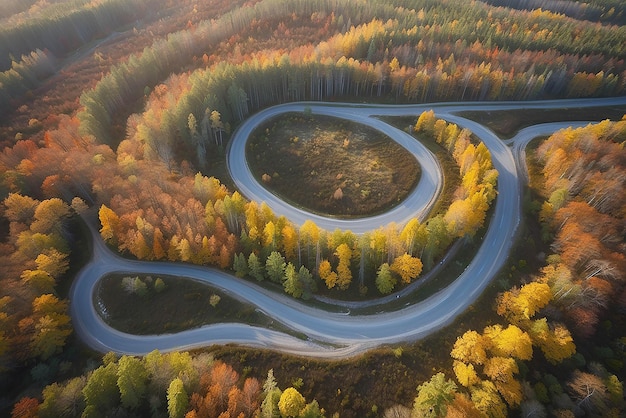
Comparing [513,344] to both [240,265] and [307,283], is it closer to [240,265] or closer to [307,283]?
[307,283]

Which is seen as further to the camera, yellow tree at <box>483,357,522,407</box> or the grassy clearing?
the grassy clearing

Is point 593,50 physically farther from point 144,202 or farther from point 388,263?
point 144,202

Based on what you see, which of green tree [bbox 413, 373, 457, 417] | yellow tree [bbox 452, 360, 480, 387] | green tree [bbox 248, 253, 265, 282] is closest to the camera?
green tree [bbox 413, 373, 457, 417]

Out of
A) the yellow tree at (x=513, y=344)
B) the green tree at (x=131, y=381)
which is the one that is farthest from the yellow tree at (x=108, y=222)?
the yellow tree at (x=513, y=344)

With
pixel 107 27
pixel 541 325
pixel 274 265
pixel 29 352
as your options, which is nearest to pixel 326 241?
pixel 274 265

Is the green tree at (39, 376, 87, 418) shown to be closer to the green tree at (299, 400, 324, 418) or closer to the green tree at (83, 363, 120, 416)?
the green tree at (83, 363, 120, 416)

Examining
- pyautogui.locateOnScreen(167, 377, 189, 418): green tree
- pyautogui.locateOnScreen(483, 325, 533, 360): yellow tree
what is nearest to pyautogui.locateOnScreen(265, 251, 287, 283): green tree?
pyautogui.locateOnScreen(167, 377, 189, 418): green tree
